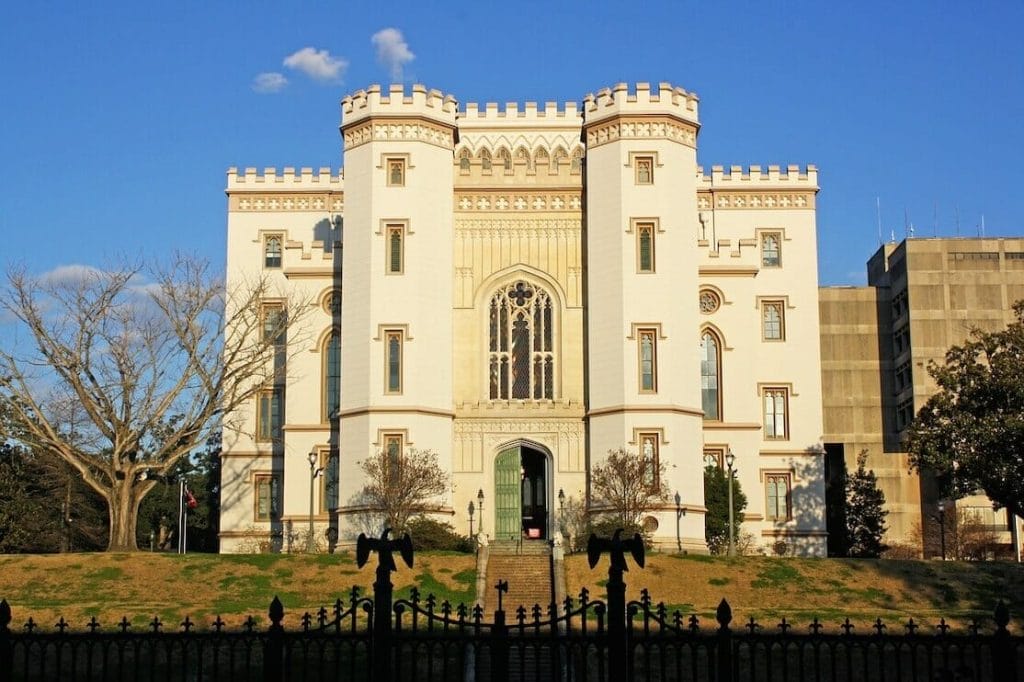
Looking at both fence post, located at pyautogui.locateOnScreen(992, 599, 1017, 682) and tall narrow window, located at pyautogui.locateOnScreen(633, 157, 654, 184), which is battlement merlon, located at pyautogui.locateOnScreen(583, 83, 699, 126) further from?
fence post, located at pyautogui.locateOnScreen(992, 599, 1017, 682)

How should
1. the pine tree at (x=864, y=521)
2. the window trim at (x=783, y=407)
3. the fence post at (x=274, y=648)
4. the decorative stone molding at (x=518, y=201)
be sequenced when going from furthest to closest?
the pine tree at (x=864, y=521) < the window trim at (x=783, y=407) < the decorative stone molding at (x=518, y=201) < the fence post at (x=274, y=648)

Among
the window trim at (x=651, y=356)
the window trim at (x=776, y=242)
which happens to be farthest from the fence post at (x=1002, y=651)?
the window trim at (x=776, y=242)

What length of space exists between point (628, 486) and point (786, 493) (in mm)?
9987

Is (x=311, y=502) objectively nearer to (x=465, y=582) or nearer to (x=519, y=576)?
(x=519, y=576)

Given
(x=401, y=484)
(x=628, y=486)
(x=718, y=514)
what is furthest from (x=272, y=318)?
(x=718, y=514)

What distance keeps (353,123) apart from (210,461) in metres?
23.9

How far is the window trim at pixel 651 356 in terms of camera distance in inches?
1633

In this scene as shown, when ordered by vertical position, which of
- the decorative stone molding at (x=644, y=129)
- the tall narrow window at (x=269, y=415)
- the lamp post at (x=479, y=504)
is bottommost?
the lamp post at (x=479, y=504)

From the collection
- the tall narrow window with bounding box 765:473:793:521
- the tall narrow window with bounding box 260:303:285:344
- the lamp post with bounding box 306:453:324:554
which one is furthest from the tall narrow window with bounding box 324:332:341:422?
the tall narrow window with bounding box 765:473:793:521

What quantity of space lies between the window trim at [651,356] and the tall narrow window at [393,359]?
7.09 metres

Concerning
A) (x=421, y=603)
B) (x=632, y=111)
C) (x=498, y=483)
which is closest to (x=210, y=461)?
(x=498, y=483)

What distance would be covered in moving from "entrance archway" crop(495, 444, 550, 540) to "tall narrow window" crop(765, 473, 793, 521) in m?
8.55

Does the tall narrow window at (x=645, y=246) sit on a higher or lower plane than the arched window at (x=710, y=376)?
higher

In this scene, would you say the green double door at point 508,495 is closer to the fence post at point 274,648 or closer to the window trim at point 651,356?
the window trim at point 651,356
